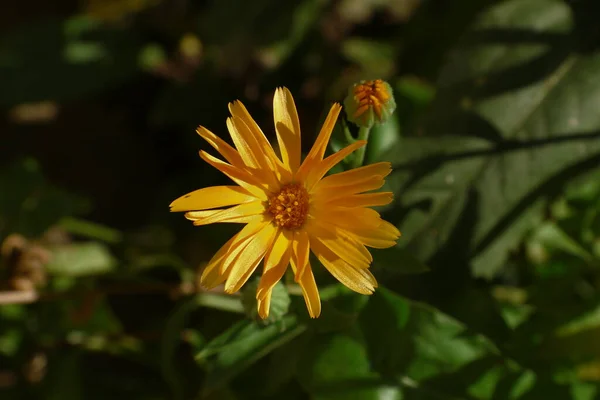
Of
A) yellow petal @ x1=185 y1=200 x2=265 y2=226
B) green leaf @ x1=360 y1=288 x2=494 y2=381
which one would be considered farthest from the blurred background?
yellow petal @ x1=185 y1=200 x2=265 y2=226

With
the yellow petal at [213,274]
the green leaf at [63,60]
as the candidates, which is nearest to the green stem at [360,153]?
the yellow petal at [213,274]

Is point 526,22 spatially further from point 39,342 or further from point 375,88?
point 39,342

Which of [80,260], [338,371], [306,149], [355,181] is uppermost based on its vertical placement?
[306,149]

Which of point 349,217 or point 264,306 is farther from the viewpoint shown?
point 349,217

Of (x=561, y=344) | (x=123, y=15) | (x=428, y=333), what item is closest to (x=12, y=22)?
(x=123, y=15)

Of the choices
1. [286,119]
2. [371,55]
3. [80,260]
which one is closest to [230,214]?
[286,119]

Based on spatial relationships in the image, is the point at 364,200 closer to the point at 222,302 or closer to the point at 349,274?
the point at 349,274
